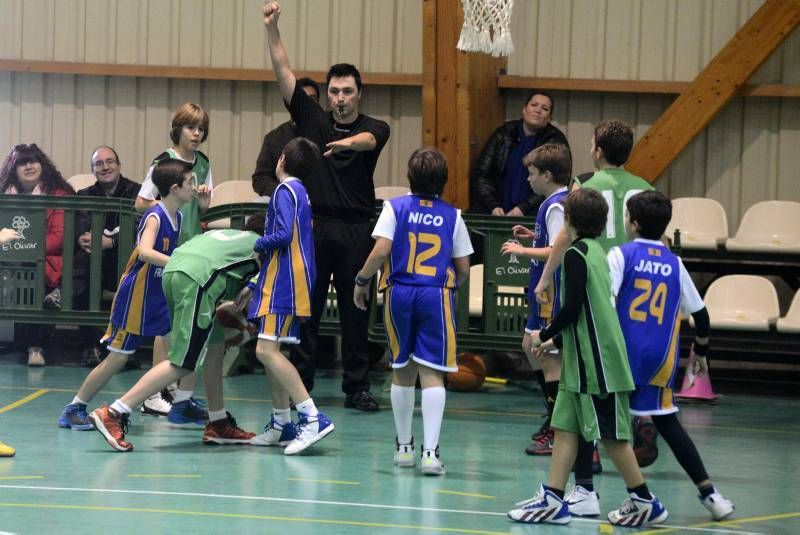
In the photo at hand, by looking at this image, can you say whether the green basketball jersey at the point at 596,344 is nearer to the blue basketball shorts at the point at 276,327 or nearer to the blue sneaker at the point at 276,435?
the blue basketball shorts at the point at 276,327

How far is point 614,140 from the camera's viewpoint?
7086 mm

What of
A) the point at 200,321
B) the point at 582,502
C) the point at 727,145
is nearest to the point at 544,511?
the point at 582,502

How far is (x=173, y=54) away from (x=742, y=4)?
5.09 m

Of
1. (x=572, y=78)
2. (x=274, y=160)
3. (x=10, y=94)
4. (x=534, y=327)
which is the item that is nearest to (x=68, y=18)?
(x=10, y=94)

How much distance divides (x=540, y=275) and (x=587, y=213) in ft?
4.79

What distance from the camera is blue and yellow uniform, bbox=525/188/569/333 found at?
7.30m

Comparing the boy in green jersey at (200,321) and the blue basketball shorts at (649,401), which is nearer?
the blue basketball shorts at (649,401)

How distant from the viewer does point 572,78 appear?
12.2 meters

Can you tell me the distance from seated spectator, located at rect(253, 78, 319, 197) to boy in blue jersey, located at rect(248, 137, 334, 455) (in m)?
2.91

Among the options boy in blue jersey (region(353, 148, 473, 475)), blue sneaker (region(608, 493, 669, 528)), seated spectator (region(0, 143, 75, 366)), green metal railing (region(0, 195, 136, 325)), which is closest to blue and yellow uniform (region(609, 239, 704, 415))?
blue sneaker (region(608, 493, 669, 528))

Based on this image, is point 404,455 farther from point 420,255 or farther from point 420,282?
point 420,255

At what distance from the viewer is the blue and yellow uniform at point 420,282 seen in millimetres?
7082

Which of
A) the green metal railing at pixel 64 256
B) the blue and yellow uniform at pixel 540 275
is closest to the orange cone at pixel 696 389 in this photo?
the green metal railing at pixel 64 256

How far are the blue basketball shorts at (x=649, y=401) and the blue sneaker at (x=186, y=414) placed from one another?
309 centimetres
